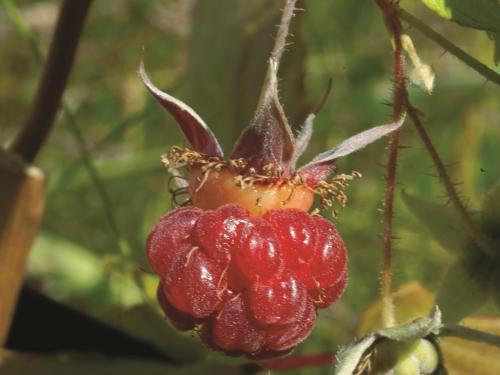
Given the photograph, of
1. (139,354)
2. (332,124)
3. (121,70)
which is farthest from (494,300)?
Answer: (121,70)

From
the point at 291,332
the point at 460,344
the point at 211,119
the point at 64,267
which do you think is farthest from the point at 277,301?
the point at 64,267

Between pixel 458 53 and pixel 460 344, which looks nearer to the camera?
pixel 458 53

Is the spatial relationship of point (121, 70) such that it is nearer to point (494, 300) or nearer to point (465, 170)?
point (465, 170)

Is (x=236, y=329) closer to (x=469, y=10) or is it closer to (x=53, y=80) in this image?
(x=469, y=10)

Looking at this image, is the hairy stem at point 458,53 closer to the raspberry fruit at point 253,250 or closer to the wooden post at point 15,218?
the raspberry fruit at point 253,250

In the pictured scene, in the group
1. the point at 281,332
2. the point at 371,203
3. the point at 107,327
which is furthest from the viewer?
the point at 371,203

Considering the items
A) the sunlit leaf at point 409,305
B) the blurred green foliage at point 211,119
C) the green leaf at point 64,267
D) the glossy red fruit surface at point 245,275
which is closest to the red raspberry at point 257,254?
the glossy red fruit surface at point 245,275
